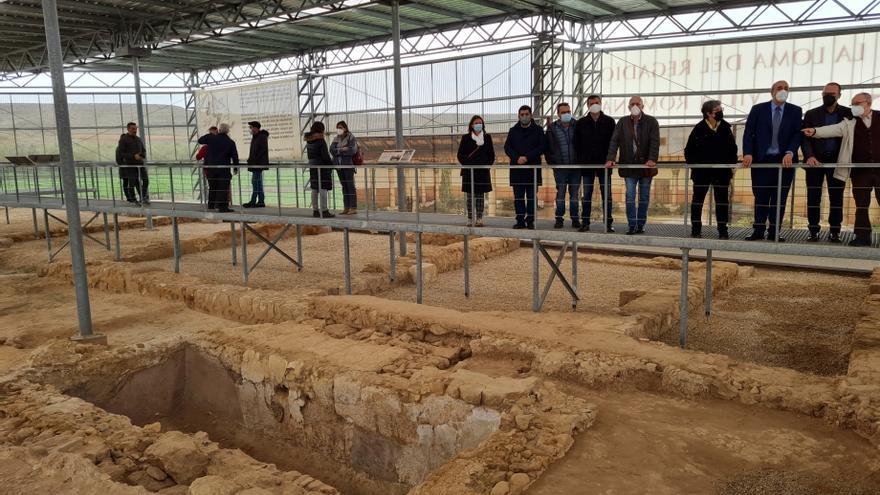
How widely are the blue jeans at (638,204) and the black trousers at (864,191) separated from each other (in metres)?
2.06

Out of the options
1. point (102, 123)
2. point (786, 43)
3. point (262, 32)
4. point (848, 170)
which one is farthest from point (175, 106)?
point (848, 170)

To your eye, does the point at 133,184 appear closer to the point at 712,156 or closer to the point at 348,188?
the point at 348,188

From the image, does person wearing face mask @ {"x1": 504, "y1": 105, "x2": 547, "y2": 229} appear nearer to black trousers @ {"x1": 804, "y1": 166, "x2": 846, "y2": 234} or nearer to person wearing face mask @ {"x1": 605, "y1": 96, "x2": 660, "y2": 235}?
person wearing face mask @ {"x1": 605, "y1": 96, "x2": 660, "y2": 235}

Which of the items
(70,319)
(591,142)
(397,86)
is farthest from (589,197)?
(70,319)

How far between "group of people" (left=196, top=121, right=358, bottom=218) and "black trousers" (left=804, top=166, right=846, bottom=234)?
6441mm

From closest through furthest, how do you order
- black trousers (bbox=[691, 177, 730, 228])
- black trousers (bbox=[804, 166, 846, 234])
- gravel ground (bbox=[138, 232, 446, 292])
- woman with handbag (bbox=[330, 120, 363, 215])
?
black trousers (bbox=[804, 166, 846, 234]) → black trousers (bbox=[691, 177, 730, 228]) → woman with handbag (bbox=[330, 120, 363, 215]) → gravel ground (bbox=[138, 232, 446, 292])

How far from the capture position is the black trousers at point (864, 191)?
629cm

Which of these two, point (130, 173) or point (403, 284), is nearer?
point (403, 284)

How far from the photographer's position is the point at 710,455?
4.64 m

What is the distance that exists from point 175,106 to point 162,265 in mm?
15995

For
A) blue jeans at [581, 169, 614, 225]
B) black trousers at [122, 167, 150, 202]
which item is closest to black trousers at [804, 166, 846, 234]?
blue jeans at [581, 169, 614, 225]

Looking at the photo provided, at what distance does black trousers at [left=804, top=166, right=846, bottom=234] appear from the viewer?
6.52 m

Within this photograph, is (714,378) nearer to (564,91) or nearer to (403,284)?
(403,284)

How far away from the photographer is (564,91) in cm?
1739
